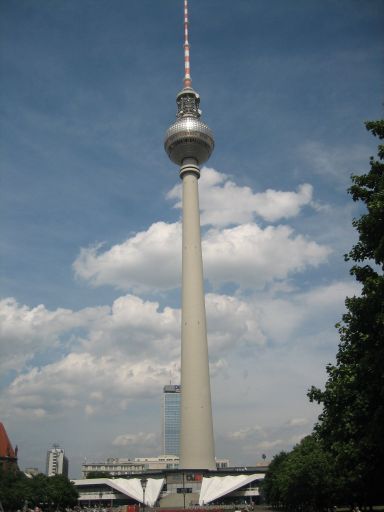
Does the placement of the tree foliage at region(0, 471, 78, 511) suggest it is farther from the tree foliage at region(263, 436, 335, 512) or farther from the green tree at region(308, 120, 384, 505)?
the green tree at region(308, 120, 384, 505)

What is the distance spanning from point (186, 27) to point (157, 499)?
331 ft

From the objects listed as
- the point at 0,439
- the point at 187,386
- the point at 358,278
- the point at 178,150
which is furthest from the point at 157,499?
the point at 358,278

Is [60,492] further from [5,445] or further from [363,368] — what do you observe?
[363,368]

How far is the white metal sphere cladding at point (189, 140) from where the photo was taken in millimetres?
119312

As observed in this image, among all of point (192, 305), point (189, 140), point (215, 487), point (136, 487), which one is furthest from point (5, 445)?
point (189, 140)

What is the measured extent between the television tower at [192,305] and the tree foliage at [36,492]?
71.5 ft

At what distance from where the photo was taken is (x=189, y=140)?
4700 inches

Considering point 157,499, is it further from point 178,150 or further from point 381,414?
point 381,414

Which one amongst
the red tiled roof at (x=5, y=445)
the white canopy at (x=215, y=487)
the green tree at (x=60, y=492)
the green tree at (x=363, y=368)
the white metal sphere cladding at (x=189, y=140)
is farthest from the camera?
the red tiled roof at (x=5, y=445)

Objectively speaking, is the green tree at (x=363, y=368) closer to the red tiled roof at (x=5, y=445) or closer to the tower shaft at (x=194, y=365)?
the tower shaft at (x=194, y=365)

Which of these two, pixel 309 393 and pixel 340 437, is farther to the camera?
pixel 309 393

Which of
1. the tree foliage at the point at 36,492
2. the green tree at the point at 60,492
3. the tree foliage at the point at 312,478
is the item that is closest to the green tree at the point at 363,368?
the tree foliage at the point at 312,478

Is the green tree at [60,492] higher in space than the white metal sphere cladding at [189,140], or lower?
lower

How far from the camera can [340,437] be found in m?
32.5
